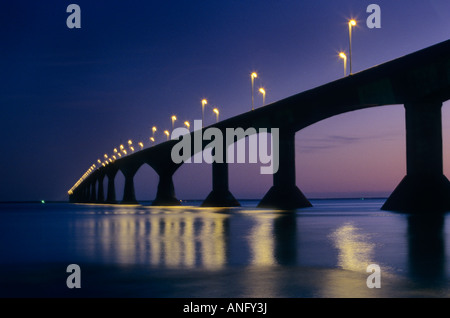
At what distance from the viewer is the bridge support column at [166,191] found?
347 ft

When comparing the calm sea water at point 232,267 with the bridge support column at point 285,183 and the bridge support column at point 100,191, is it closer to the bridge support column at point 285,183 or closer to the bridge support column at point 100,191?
the bridge support column at point 285,183

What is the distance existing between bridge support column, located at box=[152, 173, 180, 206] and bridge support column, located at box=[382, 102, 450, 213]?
6717 centimetres

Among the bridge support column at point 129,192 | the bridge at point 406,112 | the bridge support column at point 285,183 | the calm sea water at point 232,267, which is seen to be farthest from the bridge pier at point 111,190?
the calm sea water at point 232,267

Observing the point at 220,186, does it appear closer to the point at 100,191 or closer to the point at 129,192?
the point at 129,192

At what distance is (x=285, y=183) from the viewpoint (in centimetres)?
6169

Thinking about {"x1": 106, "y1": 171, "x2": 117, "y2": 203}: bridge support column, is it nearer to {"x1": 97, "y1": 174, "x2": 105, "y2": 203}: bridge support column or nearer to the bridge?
{"x1": 97, "y1": 174, "x2": 105, "y2": 203}: bridge support column

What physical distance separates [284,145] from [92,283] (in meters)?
54.1

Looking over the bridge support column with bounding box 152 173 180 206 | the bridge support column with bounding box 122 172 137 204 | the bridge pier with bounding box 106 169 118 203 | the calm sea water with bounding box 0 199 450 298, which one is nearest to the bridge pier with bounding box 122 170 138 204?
the bridge support column with bounding box 122 172 137 204

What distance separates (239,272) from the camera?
10742mm

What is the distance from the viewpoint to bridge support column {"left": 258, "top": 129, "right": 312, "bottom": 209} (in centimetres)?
6169

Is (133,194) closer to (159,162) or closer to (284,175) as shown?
(159,162)

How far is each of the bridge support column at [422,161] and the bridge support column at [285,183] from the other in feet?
64.5

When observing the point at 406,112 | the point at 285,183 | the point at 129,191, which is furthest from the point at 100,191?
the point at 406,112
